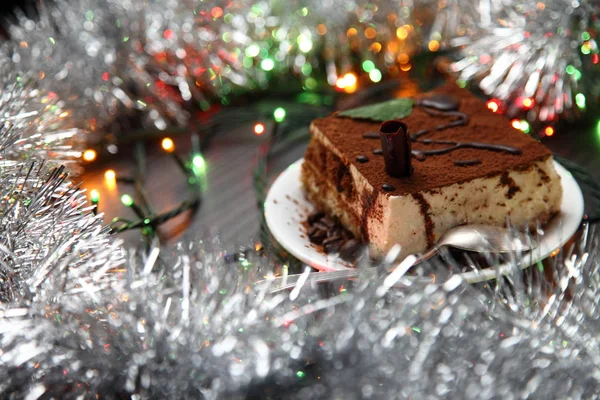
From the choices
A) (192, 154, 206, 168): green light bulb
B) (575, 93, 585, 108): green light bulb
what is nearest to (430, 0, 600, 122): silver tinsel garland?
(575, 93, 585, 108): green light bulb

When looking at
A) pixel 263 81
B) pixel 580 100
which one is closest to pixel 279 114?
pixel 263 81

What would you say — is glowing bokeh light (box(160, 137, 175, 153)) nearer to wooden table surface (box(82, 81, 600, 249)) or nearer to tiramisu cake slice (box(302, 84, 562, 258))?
wooden table surface (box(82, 81, 600, 249))

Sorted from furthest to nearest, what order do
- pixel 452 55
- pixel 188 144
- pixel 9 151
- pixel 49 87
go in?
1. pixel 452 55
2. pixel 188 144
3. pixel 49 87
4. pixel 9 151

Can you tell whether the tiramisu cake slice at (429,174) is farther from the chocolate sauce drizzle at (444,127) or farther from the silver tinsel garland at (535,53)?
the silver tinsel garland at (535,53)

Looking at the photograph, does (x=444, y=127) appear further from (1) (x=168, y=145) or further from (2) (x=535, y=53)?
(1) (x=168, y=145)

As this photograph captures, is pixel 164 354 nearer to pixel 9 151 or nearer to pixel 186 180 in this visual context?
pixel 9 151

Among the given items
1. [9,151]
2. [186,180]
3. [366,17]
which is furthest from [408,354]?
[366,17]
